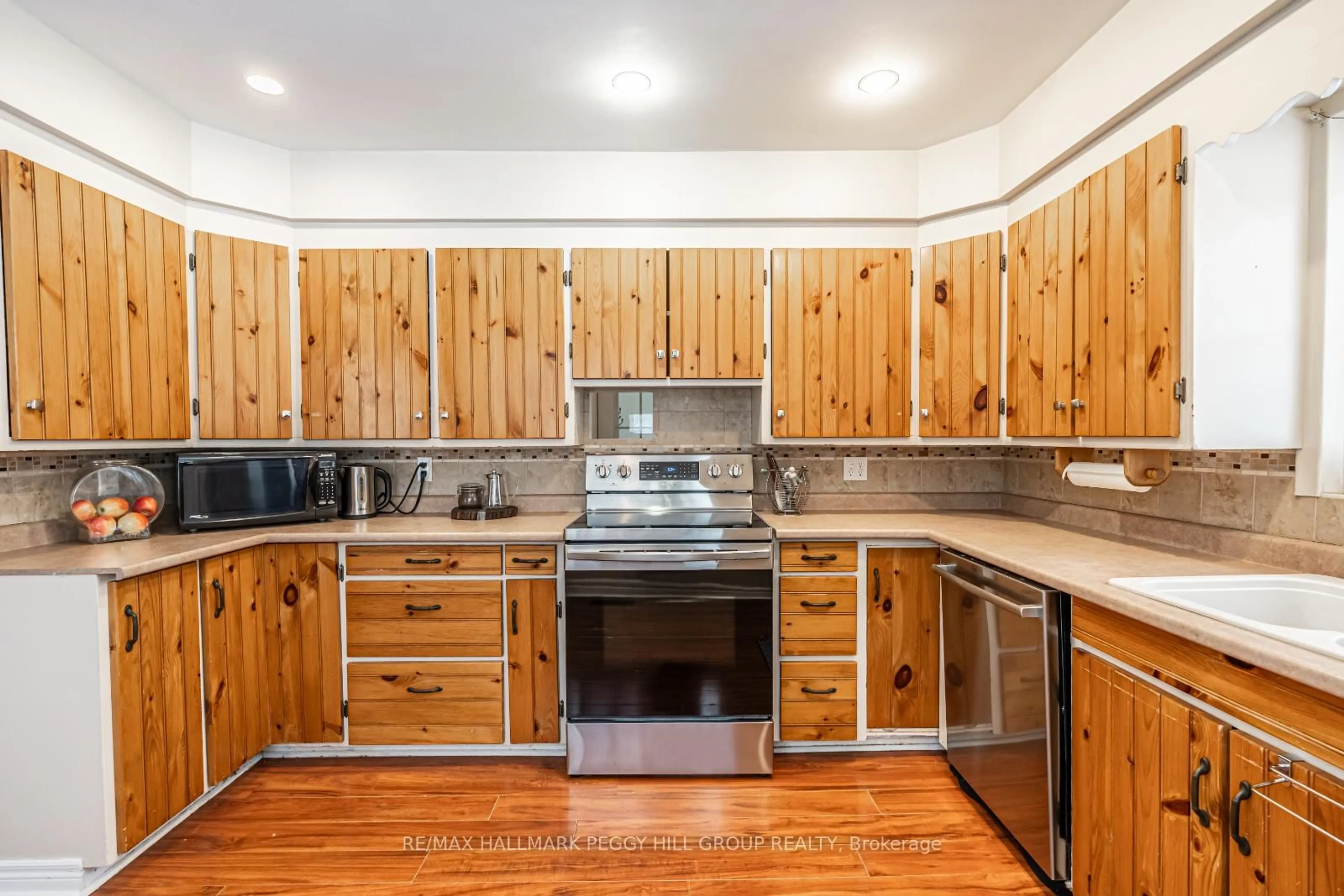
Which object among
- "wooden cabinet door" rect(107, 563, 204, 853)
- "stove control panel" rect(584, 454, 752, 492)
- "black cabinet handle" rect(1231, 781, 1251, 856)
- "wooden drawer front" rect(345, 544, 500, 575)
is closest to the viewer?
"black cabinet handle" rect(1231, 781, 1251, 856)

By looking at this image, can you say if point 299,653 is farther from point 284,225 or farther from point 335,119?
point 335,119

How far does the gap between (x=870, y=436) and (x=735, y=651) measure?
1.13 metres

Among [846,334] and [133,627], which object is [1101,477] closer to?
[846,334]

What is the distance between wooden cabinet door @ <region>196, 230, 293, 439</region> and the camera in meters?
2.56

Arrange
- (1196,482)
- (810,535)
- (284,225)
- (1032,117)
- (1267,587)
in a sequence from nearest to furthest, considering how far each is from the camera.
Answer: (1267,587)
(1196,482)
(1032,117)
(810,535)
(284,225)

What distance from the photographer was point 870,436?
2795 millimetres

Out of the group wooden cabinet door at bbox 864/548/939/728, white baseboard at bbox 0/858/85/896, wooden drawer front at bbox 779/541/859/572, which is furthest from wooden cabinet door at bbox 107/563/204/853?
wooden cabinet door at bbox 864/548/939/728

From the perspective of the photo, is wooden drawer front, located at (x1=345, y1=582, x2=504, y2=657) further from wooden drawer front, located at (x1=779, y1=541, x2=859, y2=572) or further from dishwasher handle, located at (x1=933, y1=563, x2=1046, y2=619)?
dishwasher handle, located at (x1=933, y1=563, x2=1046, y2=619)

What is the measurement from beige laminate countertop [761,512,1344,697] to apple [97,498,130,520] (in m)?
2.42

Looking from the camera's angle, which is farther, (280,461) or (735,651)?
(280,461)

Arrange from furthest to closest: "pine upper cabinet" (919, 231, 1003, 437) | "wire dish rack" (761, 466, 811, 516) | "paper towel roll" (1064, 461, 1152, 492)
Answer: "wire dish rack" (761, 466, 811, 516), "pine upper cabinet" (919, 231, 1003, 437), "paper towel roll" (1064, 461, 1152, 492)

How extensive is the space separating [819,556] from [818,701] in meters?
0.59

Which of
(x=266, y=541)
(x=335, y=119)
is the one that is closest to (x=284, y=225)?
(x=335, y=119)

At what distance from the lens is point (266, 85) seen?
7.36 feet
